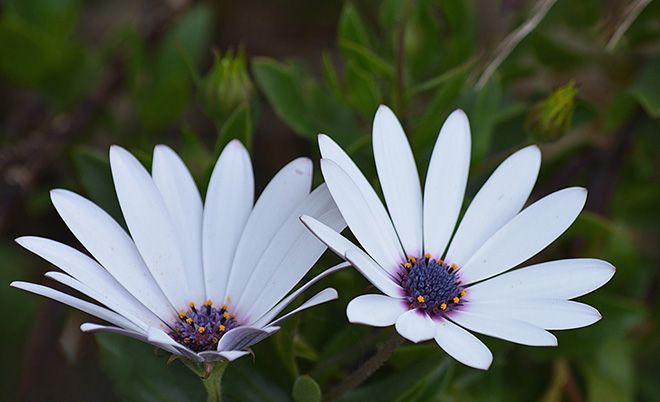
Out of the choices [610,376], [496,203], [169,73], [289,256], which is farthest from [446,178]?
[169,73]

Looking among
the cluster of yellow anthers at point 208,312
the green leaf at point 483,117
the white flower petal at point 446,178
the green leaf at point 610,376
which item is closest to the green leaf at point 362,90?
the green leaf at point 483,117

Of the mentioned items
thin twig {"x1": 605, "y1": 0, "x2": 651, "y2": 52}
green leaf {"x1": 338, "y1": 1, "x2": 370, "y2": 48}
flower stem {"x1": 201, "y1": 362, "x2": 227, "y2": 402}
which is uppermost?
thin twig {"x1": 605, "y1": 0, "x2": 651, "y2": 52}

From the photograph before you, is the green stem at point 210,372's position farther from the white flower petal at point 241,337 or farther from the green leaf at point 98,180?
the green leaf at point 98,180

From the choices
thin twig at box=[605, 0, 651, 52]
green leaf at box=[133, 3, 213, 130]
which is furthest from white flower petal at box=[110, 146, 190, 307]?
thin twig at box=[605, 0, 651, 52]

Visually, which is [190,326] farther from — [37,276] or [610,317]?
[37,276]

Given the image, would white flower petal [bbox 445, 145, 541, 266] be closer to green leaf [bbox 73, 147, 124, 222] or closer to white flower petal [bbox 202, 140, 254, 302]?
white flower petal [bbox 202, 140, 254, 302]
